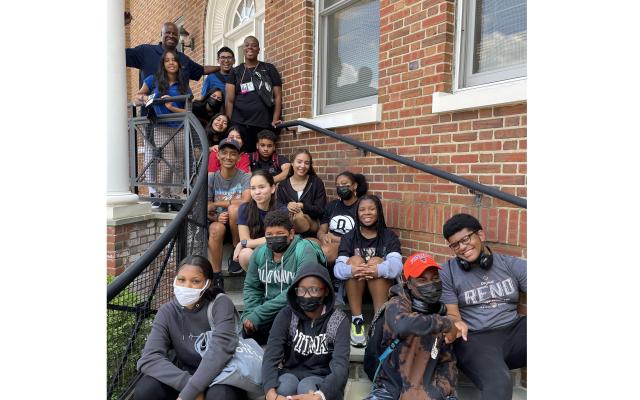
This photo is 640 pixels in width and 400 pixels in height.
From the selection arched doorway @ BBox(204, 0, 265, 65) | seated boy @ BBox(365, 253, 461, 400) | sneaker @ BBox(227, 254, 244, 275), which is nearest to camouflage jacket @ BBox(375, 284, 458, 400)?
seated boy @ BBox(365, 253, 461, 400)

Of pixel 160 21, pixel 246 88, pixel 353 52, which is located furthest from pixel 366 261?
pixel 160 21

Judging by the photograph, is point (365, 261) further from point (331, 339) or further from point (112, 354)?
point (112, 354)

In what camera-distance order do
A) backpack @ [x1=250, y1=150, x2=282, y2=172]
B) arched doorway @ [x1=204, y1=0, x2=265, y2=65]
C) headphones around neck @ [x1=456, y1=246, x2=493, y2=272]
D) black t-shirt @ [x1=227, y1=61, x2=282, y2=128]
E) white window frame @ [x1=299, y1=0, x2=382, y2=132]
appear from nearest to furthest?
headphones around neck @ [x1=456, y1=246, x2=493, y2=272], white window frame @ [x1=299, y1=0, x2=382, y2=132], backpack @ [x1=250, y1=150, x2=282, y2=172], black t-shirt @ [x1=227, y1=61, x2=282, y2=128], arched doorway @ [x1=204, y1=0, x2=265, y2=65]

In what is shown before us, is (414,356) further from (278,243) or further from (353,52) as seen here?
(353,52)

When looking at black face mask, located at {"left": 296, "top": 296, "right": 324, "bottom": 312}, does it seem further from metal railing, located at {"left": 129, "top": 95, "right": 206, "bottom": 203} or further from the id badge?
the id badge

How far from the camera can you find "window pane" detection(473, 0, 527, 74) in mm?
3439

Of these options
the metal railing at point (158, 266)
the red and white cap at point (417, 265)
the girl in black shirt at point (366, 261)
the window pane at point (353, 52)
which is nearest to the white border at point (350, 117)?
the window pane at point (353, 52)

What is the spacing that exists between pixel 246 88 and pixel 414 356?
3.96m

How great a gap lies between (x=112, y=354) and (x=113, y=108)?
2903mm

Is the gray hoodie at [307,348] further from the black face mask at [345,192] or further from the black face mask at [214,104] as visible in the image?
the black face mask at [214,104]

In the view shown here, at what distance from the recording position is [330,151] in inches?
199

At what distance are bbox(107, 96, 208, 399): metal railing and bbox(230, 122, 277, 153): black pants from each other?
0.60m

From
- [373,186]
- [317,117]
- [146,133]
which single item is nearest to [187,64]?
[146,133]

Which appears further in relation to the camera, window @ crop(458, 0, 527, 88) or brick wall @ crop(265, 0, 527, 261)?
window @ crop(458, 0, 527, 88)
